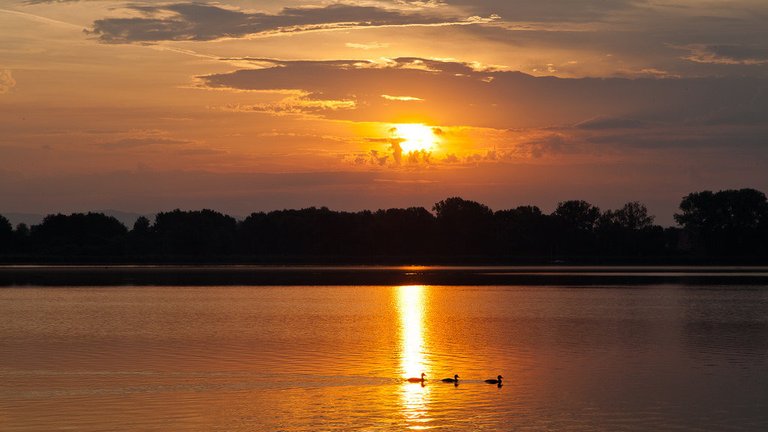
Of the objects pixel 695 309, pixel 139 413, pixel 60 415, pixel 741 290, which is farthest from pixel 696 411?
pixel 741 290

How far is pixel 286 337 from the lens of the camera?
3738cm

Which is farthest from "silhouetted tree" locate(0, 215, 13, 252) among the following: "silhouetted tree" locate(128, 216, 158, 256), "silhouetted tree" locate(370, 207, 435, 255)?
"silhouetted tree" locate(370, 207, 435, 255)

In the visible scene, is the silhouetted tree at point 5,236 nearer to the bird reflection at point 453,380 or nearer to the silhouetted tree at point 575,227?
the silhouetted tree at point 575,227

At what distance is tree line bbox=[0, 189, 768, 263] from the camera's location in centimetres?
15712

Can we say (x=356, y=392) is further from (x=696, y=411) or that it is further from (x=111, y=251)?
(x=111, y=251)

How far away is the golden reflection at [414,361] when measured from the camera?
69.5 feet

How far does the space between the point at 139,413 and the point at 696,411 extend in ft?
38.3

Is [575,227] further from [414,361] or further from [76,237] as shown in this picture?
[414,361]

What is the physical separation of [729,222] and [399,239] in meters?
49.2

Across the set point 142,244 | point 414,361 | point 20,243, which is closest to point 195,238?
point 142,244

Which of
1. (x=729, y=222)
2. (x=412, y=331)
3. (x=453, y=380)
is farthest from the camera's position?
(x=729, y=222)

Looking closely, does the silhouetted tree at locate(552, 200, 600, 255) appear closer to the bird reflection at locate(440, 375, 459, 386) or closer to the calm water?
the calm water

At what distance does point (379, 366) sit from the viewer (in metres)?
28.9

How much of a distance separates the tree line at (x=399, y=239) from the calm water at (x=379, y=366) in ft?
335
